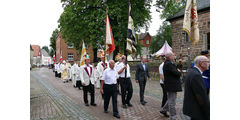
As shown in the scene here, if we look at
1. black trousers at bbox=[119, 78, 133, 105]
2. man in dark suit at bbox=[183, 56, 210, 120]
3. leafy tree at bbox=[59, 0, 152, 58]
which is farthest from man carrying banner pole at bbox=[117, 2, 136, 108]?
leafy tree at bbox=[59, 0, 152, 58]

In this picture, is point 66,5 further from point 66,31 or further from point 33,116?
point 33,116

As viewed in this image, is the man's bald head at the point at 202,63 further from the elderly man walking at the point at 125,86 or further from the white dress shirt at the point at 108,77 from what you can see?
the elderly man walking at the point at 125,86

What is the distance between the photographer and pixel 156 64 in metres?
16.1

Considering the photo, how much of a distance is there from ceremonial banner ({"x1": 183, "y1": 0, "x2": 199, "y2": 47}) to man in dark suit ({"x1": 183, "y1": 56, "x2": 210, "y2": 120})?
299cm

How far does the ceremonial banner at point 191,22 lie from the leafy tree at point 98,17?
445 inches

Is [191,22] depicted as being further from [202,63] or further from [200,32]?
[200,32]

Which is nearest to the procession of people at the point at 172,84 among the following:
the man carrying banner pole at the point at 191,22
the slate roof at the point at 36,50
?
the man carrying banner pole at the point at 191,22

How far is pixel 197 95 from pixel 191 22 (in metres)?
3.82

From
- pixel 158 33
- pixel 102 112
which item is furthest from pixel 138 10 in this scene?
pixel 158 33

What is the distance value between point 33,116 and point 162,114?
13.5ft

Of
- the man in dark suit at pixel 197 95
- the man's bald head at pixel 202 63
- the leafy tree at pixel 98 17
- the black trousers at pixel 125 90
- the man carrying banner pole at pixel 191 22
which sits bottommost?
the black trousers at pixel 125 90

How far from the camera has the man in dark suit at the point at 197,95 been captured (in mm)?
2842

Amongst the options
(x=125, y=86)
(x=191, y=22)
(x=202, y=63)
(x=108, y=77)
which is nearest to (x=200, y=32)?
(x=191, y=22)

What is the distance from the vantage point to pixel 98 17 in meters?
17.2
